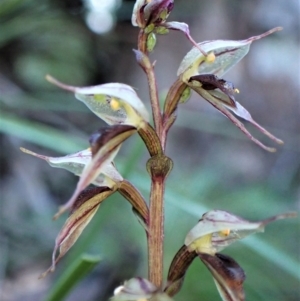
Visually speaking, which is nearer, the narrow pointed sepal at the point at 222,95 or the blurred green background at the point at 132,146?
the narrow pointed sepal at the point at 222,95

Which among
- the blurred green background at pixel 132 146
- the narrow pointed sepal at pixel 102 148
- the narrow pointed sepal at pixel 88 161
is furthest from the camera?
the blurred green background at pixel 132 146

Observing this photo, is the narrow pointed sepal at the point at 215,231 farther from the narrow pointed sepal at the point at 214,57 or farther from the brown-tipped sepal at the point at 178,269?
the narrow pointed sepal at the point at 214,57

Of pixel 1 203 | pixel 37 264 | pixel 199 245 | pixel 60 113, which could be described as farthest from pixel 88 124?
pixel 199 245

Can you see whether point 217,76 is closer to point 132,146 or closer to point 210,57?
point 210,57

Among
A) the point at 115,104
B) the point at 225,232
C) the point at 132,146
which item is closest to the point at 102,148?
the point at 115,104

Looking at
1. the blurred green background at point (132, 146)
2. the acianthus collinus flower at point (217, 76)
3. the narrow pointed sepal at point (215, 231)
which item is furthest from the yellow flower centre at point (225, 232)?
the blurred green background at point (132, 146)

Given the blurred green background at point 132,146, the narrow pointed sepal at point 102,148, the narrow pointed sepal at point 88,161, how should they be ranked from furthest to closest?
1. the blurred green background at point 132,146
2. the narrow pointed sepal at point 88,161
3. the narrow pointed sepal at point 102,148

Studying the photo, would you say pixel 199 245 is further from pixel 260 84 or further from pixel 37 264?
pixel 260 84

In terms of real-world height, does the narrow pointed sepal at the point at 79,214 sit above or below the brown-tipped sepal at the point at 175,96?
below
